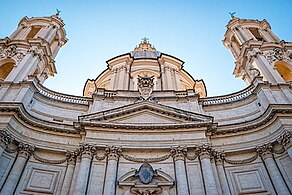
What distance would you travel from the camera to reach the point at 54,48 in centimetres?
2409

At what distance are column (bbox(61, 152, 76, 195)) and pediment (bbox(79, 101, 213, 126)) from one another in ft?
7.08

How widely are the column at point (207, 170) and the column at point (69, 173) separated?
7240 millimetres

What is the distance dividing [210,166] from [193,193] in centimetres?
185

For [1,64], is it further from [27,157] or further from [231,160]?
[231,160]

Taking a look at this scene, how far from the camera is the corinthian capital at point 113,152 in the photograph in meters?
14.5

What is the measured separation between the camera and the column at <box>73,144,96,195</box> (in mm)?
12656

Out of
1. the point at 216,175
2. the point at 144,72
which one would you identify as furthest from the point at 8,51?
the point at 216,175

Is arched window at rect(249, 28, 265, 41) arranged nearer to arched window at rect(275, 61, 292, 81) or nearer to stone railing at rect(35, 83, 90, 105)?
arched window at rect(275, 61, 292, 81)

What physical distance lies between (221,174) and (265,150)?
284cm

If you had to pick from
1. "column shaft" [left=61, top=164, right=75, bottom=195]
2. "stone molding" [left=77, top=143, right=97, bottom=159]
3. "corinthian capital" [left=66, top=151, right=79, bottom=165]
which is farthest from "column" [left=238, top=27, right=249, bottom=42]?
"column shaft" [left=61, top=164, right=75, bottom=195]

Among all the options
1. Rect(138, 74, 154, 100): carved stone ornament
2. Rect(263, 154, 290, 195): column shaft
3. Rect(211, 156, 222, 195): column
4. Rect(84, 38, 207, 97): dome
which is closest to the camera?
Rect(263, 154, 290, 195): column shaft

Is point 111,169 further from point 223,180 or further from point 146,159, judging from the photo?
point 223,180

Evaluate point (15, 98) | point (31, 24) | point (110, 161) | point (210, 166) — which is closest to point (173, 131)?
point (210, 166)

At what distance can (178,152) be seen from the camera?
14.6 m
